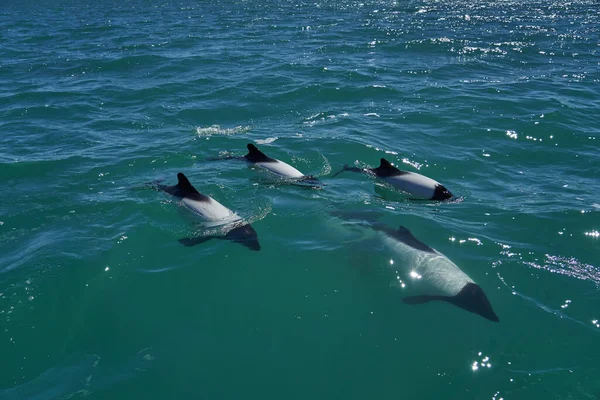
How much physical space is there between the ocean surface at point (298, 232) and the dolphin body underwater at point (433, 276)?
0.20 m

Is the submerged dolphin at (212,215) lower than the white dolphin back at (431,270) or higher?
higher

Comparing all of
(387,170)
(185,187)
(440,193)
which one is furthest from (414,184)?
(185,187)

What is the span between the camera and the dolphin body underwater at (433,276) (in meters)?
8.44

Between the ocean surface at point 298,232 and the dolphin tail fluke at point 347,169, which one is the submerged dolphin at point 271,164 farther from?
the dolphin tail fluke at point 347,169

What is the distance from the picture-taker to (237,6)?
47.4 meters

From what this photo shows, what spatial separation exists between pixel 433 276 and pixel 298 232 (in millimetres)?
3089

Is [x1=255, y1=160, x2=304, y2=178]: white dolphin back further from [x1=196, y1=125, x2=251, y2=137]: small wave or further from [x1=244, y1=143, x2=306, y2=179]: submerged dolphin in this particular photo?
[x1=196, y1=125, x2=251, y2=137]: small wave

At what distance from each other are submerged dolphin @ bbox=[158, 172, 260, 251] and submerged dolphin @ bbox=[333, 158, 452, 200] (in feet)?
13.3

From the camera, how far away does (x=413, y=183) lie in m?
12.1

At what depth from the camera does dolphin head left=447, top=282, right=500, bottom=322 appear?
26.9 feet

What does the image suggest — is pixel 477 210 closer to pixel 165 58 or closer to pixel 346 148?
pixel 346 148

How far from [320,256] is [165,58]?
68.4 ft

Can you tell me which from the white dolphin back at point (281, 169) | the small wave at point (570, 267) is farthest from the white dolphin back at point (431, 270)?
the white dolphin back at point (281, 169)

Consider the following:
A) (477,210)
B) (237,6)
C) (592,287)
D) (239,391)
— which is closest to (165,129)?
(477,210)
